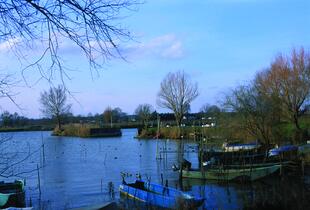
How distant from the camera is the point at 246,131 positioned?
157 ft

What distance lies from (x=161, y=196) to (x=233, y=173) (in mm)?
10435

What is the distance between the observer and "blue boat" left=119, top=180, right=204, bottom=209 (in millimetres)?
19578

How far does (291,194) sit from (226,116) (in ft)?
81.6

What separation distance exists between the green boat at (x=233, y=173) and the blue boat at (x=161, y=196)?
7.12 metres

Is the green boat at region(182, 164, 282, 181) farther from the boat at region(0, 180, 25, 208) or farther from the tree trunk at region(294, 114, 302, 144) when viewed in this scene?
the tree trunk at region(294, 114, 302, 144)

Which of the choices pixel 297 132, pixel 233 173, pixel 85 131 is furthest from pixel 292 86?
pixel 85 131

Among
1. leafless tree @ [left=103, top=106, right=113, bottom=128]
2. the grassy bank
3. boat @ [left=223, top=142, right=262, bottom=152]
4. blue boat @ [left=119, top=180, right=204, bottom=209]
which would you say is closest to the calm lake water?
blue boat @ [left=119, top=180, right=204, bottom=209]

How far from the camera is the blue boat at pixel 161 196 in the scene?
19578 millimetres

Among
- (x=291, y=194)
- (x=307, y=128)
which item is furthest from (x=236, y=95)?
(x=291, y=194)

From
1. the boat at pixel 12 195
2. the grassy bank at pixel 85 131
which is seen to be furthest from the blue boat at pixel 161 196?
the grassy bank at pixel 85 131

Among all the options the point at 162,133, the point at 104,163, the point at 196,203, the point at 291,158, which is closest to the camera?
the point at 196,203

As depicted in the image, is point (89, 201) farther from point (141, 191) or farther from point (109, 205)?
point (109, 205)

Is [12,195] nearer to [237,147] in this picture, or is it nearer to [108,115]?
[237,147]

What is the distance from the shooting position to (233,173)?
31.3m
